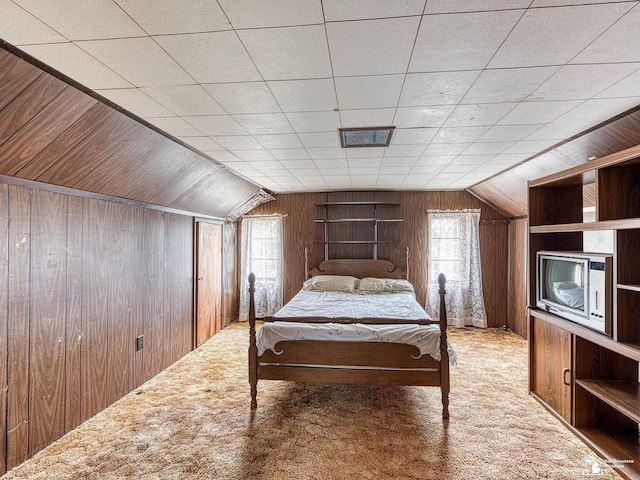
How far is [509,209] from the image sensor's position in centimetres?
502

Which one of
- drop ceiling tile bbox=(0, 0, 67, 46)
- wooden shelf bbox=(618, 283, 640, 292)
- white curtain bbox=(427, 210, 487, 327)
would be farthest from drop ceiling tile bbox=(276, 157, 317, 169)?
wooden shelf bbox=(618, 283, 640, 292)

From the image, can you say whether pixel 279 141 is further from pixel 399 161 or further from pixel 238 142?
pixel 399 161

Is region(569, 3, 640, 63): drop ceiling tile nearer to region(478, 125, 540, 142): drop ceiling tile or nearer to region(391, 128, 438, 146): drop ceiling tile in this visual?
region(478, 125, 540, 142): drop ceiling tile

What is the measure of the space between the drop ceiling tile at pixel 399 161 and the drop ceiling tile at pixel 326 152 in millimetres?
532

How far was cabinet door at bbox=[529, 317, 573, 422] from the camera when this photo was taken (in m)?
2.46

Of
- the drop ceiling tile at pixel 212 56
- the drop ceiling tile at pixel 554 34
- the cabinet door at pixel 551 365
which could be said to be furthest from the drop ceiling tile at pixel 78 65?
the cabinet door at pixel 551 365

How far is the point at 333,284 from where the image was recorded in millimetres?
4902

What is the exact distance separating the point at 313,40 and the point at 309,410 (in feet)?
9.23

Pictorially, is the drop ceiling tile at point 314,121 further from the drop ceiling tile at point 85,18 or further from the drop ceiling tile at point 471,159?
the drop ceiling tile at point 471,159

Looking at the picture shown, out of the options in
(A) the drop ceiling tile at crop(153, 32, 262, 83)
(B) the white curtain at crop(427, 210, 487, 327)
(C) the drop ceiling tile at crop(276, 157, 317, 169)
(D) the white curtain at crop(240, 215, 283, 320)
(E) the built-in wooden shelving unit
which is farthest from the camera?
(D) the white curtain at crop(240, 215, 283, 320)

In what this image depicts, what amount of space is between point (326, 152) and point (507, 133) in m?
1.64

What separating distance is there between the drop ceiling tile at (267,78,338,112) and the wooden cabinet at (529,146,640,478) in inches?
72.6

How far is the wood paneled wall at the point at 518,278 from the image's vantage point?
487 centimetres

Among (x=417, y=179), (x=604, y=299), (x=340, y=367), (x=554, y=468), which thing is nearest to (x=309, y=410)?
(x=340, y=367)
